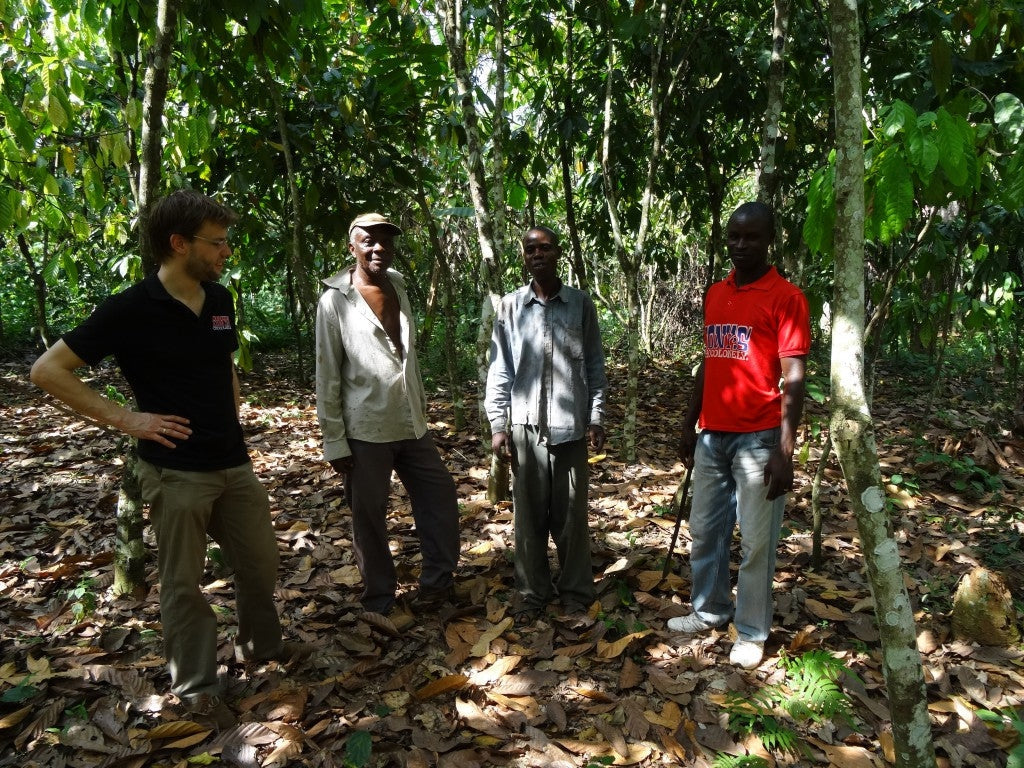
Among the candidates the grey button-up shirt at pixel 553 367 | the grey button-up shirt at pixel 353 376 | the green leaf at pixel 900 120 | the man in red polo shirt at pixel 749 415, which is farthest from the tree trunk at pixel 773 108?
the grey button-up shirt at pixel 353 376

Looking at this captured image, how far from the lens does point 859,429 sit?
1.89 meters

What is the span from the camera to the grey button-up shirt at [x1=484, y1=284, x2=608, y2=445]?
128 inches

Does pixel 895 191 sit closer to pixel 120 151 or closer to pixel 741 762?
pixel 741 762

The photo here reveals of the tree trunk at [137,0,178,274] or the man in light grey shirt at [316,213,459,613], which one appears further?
the man in light grey shirt at [316,213,459,613]

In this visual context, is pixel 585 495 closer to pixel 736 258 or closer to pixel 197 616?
pixel 736 258

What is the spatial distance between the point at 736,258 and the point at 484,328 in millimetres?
2271

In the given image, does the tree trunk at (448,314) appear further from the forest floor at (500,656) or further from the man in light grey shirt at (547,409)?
the man in light grey shirt at (547,409)

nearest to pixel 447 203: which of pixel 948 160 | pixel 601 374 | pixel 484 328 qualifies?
pixel 484 328

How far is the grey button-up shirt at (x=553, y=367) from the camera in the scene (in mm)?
3262

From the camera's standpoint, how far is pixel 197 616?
8.75ft

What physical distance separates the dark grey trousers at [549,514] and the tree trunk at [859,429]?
1508 mm

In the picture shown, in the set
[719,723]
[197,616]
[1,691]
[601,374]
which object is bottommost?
[719,723]

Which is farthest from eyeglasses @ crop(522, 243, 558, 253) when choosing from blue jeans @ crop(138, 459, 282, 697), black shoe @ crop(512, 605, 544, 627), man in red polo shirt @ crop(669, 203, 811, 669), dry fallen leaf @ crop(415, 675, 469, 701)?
dry fallen leaf @ crop(415, 675, 469, 701)

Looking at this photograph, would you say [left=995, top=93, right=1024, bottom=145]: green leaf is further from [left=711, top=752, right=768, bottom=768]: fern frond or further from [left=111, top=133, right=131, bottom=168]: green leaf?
[left=111, top=133, right=131, bottom=168]: green leaf
